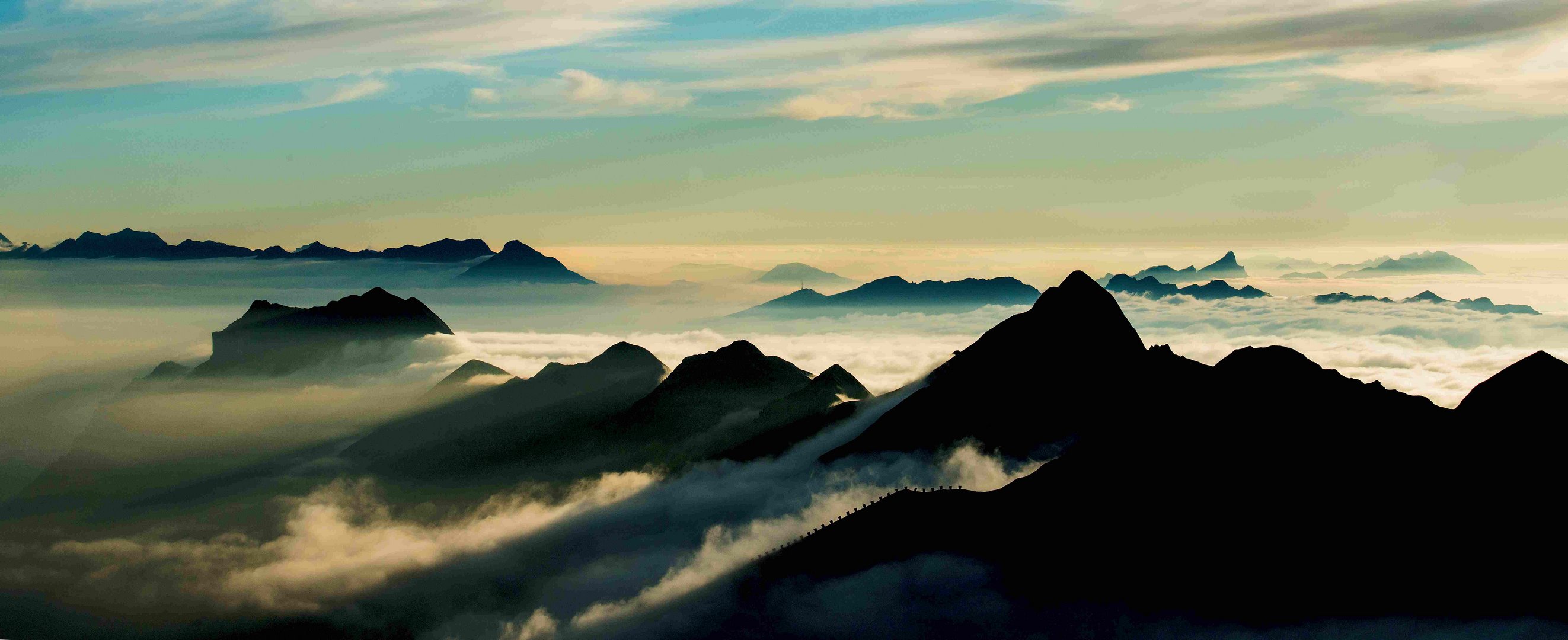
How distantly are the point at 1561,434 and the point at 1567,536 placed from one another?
19.4m

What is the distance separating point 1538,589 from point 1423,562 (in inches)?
675

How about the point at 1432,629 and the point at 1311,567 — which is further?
the point at 1311,567

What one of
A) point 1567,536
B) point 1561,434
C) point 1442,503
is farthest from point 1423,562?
point 1561,434

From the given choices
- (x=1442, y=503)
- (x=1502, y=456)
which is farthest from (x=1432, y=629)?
(x=1502, y=456)

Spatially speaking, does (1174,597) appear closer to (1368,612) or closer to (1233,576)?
(1233,576)

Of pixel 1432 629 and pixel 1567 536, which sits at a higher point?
pixel 1567 536

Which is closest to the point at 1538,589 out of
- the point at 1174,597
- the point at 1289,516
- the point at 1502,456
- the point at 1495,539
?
the point at 1495,539

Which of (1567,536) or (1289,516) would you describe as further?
(1289,516)

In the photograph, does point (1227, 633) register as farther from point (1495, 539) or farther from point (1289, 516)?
point (1495, 539)

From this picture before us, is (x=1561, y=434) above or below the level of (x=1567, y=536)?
above

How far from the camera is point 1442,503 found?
192m

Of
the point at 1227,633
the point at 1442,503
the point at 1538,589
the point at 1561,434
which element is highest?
the point at 1561,434

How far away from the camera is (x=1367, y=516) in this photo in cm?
19600

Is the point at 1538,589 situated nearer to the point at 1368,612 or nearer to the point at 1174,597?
the point at 1368,612
